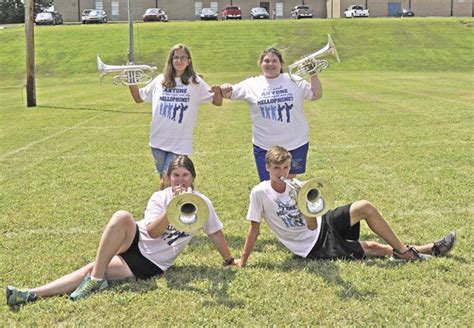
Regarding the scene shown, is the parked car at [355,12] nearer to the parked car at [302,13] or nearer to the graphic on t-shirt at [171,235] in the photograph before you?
the parked car at [302,13]

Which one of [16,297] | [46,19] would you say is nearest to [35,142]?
[16,297]

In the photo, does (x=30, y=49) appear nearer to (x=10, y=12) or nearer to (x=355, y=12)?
(x=355, y=12)

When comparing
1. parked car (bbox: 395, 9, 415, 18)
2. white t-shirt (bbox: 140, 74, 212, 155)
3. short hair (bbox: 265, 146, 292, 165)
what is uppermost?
parked car (bbox: 395, 9, 415, 18)

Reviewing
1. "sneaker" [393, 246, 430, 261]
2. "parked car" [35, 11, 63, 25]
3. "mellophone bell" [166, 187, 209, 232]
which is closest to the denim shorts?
"sneaker" [393, 246, 430, 261]

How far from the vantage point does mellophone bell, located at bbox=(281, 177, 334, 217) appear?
4.09 meters

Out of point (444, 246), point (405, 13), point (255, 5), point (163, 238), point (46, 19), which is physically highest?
point (255, 5)

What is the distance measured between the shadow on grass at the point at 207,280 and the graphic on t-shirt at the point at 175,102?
4.81 ft

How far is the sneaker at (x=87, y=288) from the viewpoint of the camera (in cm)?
393

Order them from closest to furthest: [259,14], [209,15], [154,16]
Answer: [154,16] < [209,15] < [259,14]

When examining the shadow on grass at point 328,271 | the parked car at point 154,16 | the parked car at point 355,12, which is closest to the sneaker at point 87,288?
the shadow on grass at point 328,271

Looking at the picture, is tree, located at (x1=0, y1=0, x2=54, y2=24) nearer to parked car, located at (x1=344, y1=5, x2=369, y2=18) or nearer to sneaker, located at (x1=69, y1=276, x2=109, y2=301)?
parked car, located at (x1=344, y1=5, x2=369, y2=18)

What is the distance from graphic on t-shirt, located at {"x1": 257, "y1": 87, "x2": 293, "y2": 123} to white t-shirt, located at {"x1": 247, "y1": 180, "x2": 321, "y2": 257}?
0.73 m

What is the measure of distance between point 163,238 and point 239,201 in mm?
2503

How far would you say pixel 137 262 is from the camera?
4.26m
